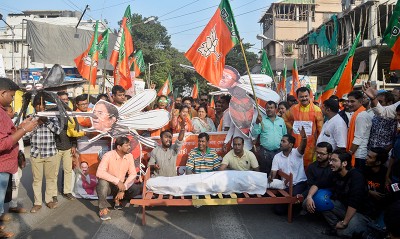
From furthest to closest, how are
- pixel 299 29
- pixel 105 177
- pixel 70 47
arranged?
pixel 299 29 < pixel 70 47 < pixel 105 177

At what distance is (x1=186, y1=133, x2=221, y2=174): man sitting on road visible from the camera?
18.5ft

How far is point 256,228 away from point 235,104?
224 centimetres

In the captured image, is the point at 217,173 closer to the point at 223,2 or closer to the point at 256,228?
the point at 256,228

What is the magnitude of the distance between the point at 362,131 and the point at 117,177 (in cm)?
348

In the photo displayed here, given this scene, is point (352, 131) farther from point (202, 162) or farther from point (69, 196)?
point (69, 196)

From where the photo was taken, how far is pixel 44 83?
4.08 m

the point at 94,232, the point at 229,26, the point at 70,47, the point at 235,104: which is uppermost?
the point at 70,47

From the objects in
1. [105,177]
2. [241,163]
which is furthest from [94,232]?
[241,163]

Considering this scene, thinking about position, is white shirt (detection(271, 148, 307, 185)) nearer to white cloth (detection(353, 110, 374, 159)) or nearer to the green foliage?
white cloth (detection(353, 110, 374, 159))

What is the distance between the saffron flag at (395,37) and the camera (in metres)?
5.18

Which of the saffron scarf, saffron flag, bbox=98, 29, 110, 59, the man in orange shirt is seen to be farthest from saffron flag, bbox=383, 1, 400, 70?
saffron flag, bbox=98, 29, 110, 59

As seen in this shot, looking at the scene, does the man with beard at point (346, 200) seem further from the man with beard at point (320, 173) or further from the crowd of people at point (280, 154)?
the man with beard at point (320, 173)

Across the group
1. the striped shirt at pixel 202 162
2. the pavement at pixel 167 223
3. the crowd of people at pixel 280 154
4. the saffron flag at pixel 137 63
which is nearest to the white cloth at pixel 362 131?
the crowd of people at pixel 280 154

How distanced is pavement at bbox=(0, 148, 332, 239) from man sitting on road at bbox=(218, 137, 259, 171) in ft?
1.99
